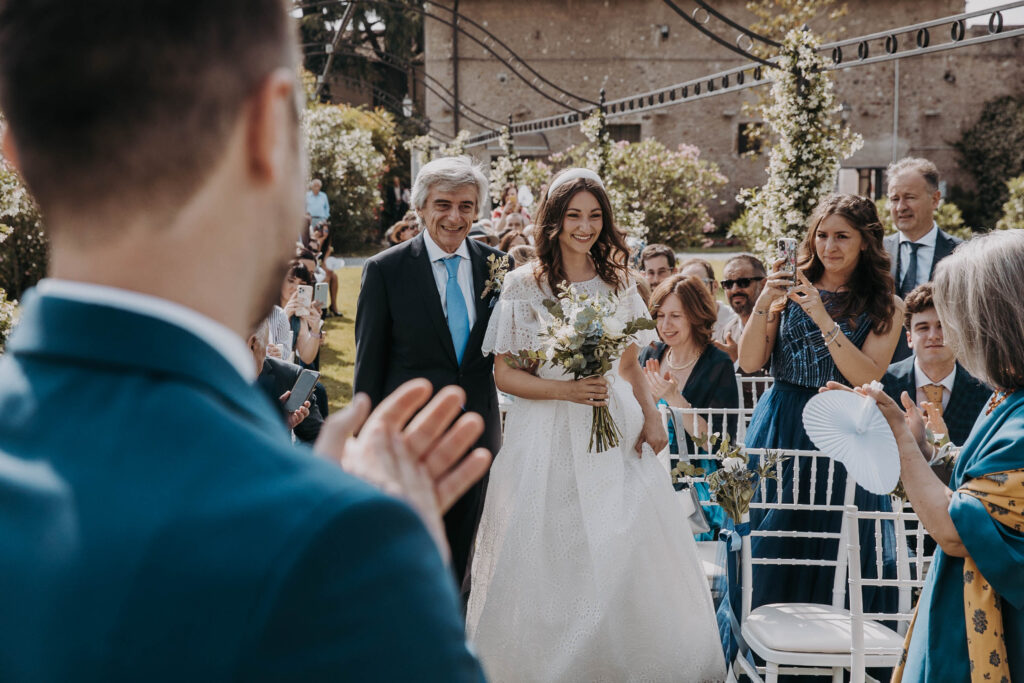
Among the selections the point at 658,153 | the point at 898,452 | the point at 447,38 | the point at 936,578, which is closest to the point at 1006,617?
the point at 936,578

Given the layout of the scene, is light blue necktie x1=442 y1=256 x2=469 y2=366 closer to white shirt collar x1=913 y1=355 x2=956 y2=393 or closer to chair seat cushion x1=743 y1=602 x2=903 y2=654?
chair seat cushion x1=743 y1=602 x2=903 y2=654

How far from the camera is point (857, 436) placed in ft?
8.97

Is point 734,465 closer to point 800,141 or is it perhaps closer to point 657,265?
point 657,265

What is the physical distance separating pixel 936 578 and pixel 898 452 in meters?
0.35

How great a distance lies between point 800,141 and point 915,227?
1.54 m

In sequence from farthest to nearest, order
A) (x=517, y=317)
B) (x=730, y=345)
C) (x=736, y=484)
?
(x=730, y=345) < (x=517, y=317) < (x=736, y=484)

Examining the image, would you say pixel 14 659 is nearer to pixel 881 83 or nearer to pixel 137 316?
pixel 137 316

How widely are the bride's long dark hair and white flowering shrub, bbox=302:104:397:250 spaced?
2106cm

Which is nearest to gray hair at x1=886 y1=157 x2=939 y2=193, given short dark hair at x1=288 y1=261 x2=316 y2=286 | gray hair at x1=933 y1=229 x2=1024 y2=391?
gray hair at x1=933 y1=229 x2=1024 y2=391

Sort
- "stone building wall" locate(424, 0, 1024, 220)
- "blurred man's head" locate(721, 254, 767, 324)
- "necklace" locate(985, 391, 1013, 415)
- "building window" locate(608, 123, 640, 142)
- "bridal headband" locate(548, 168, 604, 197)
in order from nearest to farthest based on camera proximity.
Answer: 1. "necklace" locate(985, 391, 1013, 415)
2. "bridal headband" locate(548, 168, 604, 197)
3. "blurred man's head" locate(721, 254, 767, 324)
4. "stone building wall" locate(424, 0, 1024, 220)
5. "building window" locate(608, 123, 640, 142)

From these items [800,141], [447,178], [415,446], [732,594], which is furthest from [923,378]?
[415,446]

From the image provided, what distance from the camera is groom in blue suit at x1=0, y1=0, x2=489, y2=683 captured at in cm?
71

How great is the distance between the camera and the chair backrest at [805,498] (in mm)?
3930

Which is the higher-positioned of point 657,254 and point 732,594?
point 657,254
